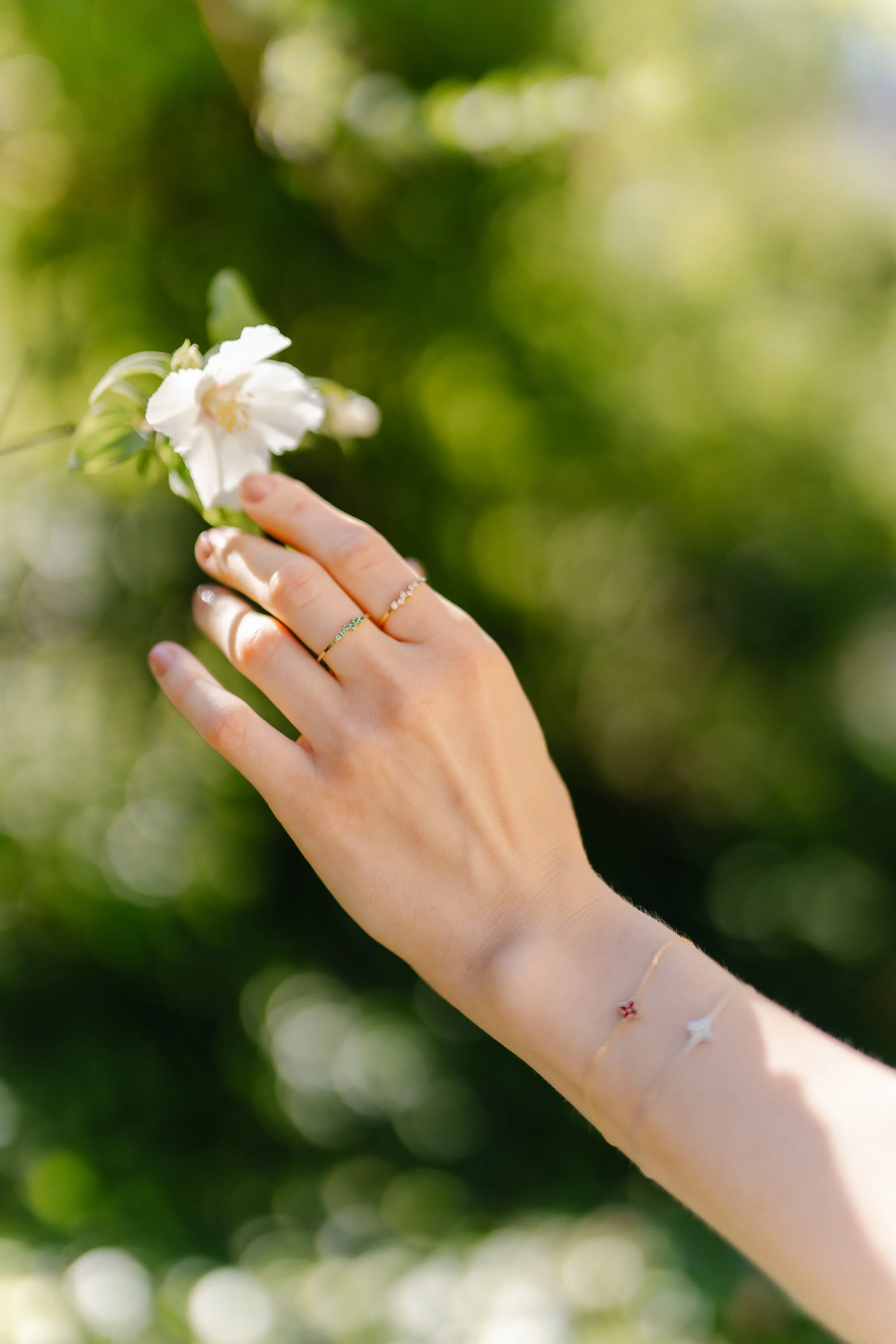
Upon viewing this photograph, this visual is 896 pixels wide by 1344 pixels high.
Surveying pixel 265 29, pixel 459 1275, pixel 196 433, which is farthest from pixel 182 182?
pixel 459 1275

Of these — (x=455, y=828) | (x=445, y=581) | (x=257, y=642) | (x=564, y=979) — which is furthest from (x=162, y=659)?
(x=445, y=581)

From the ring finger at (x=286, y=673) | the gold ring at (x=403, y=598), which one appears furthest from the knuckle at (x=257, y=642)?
the gold ring at (x=403, y=598)

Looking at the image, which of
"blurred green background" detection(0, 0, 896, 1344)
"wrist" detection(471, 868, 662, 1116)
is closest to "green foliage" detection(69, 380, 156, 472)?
"wrist" detection(471, 868, 662, 1116)

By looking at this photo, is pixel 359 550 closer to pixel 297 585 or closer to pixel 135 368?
pixel 297 585

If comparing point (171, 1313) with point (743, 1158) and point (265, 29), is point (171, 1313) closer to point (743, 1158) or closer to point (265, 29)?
point (743, 1158)

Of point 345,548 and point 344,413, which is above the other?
point 344,413

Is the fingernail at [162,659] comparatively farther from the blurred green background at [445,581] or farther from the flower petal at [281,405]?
the blurred green background at [445,581]

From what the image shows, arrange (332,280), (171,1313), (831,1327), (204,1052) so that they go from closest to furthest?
1. (831,1327)
2. (171,1313)
3. (332,280)
4. (204,1052)
